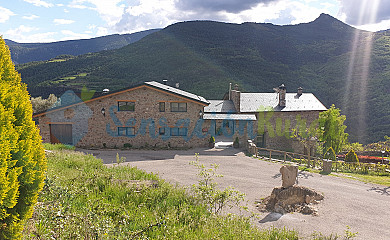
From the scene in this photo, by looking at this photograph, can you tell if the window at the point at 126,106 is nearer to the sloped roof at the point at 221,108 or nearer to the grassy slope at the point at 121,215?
the sloped roof at the point at 221,108

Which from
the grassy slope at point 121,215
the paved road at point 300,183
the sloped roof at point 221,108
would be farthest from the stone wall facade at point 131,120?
the grassy slope at point 121,215

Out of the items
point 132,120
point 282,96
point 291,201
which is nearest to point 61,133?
point 132,120

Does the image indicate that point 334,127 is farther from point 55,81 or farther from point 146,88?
point 55,81

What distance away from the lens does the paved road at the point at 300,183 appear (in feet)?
31.6

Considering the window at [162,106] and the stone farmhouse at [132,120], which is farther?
the window at [162,106]

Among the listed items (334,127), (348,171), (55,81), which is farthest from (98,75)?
(348,171)

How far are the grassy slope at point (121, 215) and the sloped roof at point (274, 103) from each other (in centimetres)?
2497

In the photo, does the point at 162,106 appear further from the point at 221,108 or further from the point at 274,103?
the point at 274,103

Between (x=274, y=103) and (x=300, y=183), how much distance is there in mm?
20332

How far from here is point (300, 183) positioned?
1495cm

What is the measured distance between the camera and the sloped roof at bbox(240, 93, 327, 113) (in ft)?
106

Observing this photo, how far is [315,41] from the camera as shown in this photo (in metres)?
116

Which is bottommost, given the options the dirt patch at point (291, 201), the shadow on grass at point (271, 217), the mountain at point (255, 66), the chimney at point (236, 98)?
the shadow on grass at point (271, 217)

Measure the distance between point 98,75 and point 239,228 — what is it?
95.8 metres
